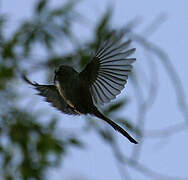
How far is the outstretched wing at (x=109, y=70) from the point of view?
77.0 inches

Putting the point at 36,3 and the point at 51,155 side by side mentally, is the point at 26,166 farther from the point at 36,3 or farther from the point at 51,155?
the point at 36,3

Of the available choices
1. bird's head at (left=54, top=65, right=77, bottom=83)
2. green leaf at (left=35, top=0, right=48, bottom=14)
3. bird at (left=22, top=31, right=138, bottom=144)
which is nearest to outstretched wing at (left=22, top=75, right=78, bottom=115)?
bird at (left=22, top=31, right=138, bottom=144)

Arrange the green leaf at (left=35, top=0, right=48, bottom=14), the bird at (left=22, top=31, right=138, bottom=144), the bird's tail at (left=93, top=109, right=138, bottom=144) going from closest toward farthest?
1. the bird's tail at (left=93, top=109, right=138, bottom=144)
2. the bird at (left=22, top=31, right=138, bottom=144)
3. the green leaf at (left=35, top=0, right=48, bottom=14)

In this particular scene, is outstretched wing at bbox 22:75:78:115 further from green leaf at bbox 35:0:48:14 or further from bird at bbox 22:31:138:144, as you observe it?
green leaf at bbox 35:0:48:14

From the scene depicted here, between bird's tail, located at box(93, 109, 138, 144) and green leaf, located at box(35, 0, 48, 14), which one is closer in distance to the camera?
bird's tail, located at box(93, 109, 138, 144)

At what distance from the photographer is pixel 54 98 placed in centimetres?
222

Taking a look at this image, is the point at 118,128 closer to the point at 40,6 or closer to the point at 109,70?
the point at 109,70

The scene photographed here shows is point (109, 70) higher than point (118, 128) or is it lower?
higher

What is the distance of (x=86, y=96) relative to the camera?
84.0 inches

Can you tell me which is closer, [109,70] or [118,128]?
[118,128]

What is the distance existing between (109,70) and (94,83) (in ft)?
0.27

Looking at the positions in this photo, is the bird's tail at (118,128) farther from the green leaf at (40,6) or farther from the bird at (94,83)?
the green leaf at (40,6)

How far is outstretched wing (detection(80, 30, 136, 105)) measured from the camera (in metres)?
1.96

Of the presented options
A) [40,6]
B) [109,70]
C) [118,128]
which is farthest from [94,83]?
[40,6]
